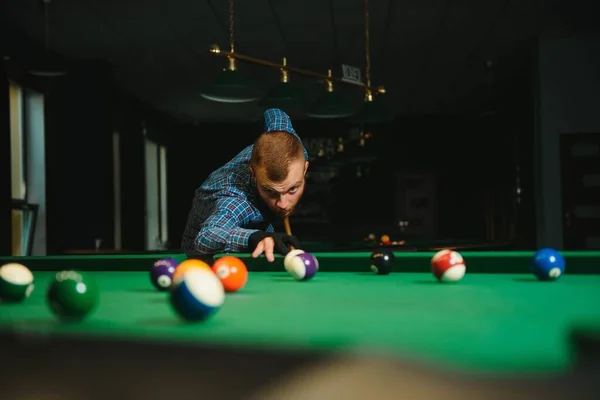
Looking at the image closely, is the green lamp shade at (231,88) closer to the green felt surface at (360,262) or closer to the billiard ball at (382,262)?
the green felt surface at (360,262)

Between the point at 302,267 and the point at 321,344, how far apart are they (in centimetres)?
100

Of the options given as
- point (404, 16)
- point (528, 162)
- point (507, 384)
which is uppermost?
point (404, 16)

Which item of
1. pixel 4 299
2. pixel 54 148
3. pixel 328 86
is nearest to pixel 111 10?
pixel 54 148

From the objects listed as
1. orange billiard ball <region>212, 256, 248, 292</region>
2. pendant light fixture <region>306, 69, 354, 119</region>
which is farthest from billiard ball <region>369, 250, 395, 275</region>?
pendant light fixture <region>306, 69, 354, 119</region>

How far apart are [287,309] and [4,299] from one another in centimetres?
68

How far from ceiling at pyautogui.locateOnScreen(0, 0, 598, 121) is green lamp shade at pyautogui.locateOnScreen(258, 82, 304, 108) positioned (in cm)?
128

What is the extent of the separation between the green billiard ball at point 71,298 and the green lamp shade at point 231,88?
9.43 ft

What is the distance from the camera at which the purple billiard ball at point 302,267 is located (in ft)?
6.35

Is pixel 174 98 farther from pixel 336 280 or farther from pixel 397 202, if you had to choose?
pixel 336 280

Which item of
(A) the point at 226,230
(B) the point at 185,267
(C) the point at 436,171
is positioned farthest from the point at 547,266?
(C) the point at 436,171

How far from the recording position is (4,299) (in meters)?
1.50

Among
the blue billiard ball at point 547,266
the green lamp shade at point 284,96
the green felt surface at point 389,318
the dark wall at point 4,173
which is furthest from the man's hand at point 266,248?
the dark wall at point 4,173

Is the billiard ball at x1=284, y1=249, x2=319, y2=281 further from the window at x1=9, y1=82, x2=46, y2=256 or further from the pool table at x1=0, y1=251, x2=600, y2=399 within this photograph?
the window at x1=9, y1=82, x2=46, y2=256

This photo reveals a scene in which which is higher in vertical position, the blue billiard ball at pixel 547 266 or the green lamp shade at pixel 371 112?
the green lamp shade at pixel 371 112
